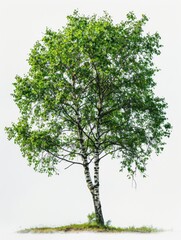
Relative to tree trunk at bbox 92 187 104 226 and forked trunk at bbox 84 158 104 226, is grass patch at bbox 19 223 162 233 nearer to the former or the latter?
tree trunk at bbox 92 187 104 226

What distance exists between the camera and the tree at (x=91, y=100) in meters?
38.3

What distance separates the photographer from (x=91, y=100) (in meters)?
39.5

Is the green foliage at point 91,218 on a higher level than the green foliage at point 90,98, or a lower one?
lower

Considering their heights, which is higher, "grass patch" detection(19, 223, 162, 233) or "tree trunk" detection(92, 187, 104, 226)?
"tree trunk" detection(92, 187, 104, 226)

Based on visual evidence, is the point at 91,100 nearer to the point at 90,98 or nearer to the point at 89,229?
the point at 90,98

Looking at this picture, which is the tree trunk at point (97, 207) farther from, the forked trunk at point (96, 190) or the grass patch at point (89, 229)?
the grass patch at point (89, 229)

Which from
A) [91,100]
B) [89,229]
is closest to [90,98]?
[91,100]

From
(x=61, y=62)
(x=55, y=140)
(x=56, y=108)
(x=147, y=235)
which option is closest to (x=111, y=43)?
(x=61, y=62)

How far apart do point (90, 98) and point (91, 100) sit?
0.64 feet

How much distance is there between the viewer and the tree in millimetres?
38281

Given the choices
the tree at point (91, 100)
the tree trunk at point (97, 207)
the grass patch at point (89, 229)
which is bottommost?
the grass patch at point (89, 229)

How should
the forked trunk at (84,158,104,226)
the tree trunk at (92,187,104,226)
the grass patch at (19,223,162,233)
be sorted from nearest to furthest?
the grass patch at (19,223,162,233) < the tree trunk at (92,187,104,226) < the forked trunk at (84,158,104,226)

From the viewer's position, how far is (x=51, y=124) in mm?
39938

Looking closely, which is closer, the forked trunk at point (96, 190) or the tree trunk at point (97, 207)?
the tree trunk at point (97, 207)
